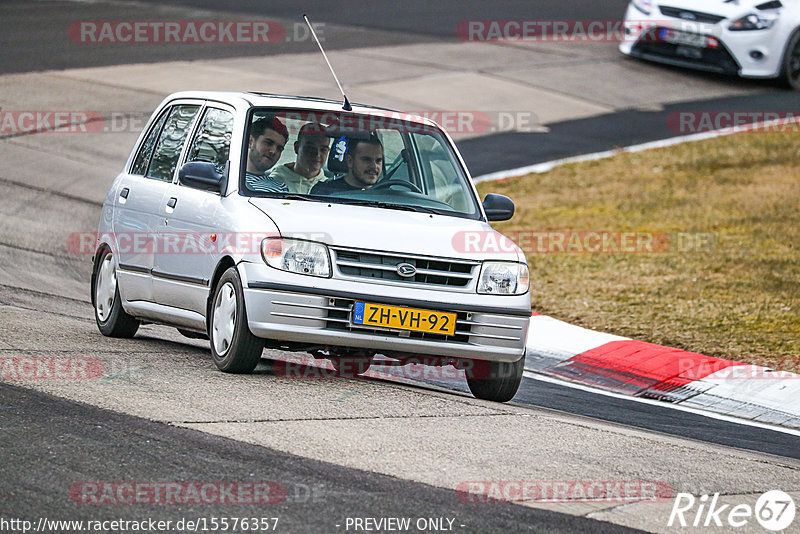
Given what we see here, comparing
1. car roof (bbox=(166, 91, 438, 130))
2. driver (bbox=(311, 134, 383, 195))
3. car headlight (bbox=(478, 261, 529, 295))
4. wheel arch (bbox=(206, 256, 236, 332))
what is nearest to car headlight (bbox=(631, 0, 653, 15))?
car roof (bbox=(166, 91, 438, 130))

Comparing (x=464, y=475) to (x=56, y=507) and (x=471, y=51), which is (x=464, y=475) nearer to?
(x=56, y=507)

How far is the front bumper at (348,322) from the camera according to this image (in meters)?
7.29

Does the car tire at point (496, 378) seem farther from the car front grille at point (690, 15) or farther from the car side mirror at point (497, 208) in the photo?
the car front grille at point (690, 15)

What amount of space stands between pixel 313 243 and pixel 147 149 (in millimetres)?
2478

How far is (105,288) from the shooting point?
938 cm

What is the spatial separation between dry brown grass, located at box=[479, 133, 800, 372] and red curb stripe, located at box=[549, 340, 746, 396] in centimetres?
32

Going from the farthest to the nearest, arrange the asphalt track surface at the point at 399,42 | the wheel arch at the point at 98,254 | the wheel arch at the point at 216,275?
the asphalt track surface at the point at 399,42 < the wheel arch at the point at 98,254 < the wheel arch at the point at 216,275

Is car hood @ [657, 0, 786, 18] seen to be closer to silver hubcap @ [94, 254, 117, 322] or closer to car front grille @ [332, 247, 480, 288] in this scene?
silver hubcap @ [94, 254, 117, 322]

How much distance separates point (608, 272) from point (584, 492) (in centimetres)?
763

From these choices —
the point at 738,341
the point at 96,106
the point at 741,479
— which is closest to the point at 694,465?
the point at 741,479

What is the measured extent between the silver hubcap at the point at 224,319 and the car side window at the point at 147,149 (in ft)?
6.10

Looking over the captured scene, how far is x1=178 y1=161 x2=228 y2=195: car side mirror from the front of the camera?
793cm

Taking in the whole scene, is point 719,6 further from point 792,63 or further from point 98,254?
point 98,254

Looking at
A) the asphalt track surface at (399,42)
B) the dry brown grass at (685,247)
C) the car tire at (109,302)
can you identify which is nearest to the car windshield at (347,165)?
the car tire at (109,302)
